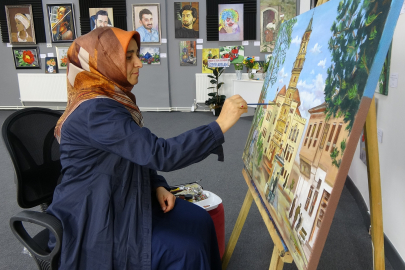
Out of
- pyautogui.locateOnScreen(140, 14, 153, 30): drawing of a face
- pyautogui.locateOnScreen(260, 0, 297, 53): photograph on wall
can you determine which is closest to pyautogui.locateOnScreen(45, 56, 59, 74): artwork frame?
pyautogui.locateOnScreen(140, 14, 153, 30): drawing of a face

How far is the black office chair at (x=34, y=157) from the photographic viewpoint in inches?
49.9

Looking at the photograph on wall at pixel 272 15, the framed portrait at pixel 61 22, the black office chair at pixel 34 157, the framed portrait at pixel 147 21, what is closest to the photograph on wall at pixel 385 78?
the black office chair at pixel 34 157

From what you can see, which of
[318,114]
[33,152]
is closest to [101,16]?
[33,152]

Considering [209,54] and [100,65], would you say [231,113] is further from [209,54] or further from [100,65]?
[209,54]

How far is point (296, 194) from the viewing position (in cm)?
91

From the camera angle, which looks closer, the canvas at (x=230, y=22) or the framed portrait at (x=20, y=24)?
the canvas at (x=230, y=22)

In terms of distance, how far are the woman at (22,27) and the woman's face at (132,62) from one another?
596 cm

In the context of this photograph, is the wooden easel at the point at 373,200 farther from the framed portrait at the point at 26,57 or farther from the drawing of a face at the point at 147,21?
the framed portrait at the point at 26,57

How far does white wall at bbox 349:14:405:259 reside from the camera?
62.4 inches

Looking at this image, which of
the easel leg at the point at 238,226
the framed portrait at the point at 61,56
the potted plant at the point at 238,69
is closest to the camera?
the easel leg at the point at 238,226

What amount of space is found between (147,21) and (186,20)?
0.74 meters

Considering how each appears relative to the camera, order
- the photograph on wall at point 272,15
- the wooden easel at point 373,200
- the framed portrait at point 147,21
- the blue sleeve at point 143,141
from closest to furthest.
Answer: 1. the wooden easel at point 373,200
2. the blue sleeve at point 143,141
3. the photograph on wall at point 272,15
4. the framed portrait at point 147,21

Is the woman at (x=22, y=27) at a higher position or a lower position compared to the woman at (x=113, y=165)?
higher

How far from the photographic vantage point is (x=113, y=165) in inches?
43.8
